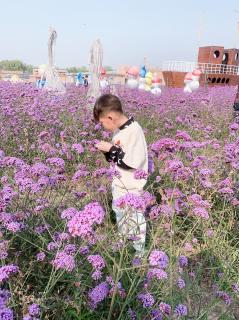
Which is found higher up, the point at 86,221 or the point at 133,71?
the point at 86,221

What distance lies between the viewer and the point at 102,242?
1980mm

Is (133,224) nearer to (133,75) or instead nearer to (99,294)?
(99,294)

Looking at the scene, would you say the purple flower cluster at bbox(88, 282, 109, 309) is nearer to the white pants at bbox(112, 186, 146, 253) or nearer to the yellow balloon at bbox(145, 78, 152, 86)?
the white pants at bbox(112, 186, 146, 253)

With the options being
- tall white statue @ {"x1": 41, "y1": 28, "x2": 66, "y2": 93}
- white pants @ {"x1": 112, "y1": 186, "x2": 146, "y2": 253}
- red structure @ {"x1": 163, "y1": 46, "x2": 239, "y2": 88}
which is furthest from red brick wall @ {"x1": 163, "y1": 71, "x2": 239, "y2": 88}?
white pants @ {"x1": 112, "y1": 186, "x2": 146, "y2": 253}

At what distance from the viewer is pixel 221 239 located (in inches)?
125

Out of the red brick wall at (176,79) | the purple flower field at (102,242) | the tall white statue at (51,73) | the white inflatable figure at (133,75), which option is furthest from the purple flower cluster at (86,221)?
the red brick wall at (176,79)

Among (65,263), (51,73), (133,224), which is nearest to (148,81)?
(51,73)

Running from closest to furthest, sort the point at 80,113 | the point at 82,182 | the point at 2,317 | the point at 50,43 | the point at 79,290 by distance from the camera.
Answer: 1. the point at 2,317
2. the point at 79,290
3. the point at 82,182
4. the point at 80,113
5. the point at 50,43

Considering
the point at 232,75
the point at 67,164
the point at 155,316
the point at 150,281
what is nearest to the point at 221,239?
the point at 150,281

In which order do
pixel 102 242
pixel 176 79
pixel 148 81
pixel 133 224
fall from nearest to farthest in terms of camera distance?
pixel 102 242, pixel 133 224, pixel 148 81, pixel 176 79

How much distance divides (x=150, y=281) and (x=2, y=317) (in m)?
0.80

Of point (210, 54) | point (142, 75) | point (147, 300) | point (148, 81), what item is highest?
point (210, 54)

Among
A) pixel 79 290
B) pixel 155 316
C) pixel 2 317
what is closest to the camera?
pixel 2 317

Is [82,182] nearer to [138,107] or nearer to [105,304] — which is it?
[105,304]
